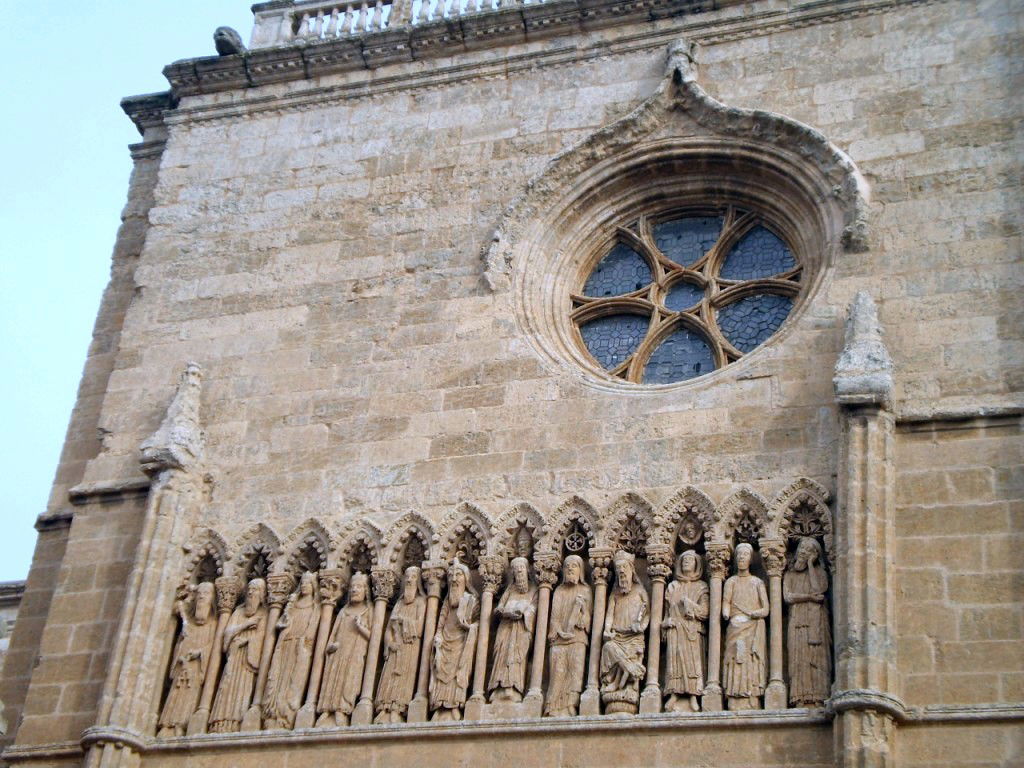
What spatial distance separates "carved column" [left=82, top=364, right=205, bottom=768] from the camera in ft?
42.2

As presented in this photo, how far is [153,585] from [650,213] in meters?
4.79

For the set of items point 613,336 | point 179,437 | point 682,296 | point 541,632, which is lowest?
point 541,632

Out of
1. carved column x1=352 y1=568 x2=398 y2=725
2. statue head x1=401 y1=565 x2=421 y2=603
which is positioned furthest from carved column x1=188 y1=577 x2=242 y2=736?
statue head x1=401 y1=565 x2=421 y2=603

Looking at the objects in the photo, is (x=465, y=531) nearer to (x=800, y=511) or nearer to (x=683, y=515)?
(x=683, y=515)

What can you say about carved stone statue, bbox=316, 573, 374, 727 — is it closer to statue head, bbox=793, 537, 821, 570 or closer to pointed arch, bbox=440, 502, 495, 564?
pointed arch, bbox=440, 502, 495, 564

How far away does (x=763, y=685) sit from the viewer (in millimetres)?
11695

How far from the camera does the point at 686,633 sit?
12055mm

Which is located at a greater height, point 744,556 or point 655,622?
point 744,556

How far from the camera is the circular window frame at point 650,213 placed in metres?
13.9

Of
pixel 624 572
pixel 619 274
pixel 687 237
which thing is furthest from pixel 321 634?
pixel 687 237

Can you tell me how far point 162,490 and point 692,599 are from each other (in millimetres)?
4161

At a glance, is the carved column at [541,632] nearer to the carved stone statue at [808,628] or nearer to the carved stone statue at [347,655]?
the carved stone statue at [347,655]

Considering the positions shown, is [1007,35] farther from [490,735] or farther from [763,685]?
[490,735]

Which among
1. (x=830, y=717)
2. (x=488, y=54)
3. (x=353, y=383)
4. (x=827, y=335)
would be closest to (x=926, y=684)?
(x=830, y=717)
